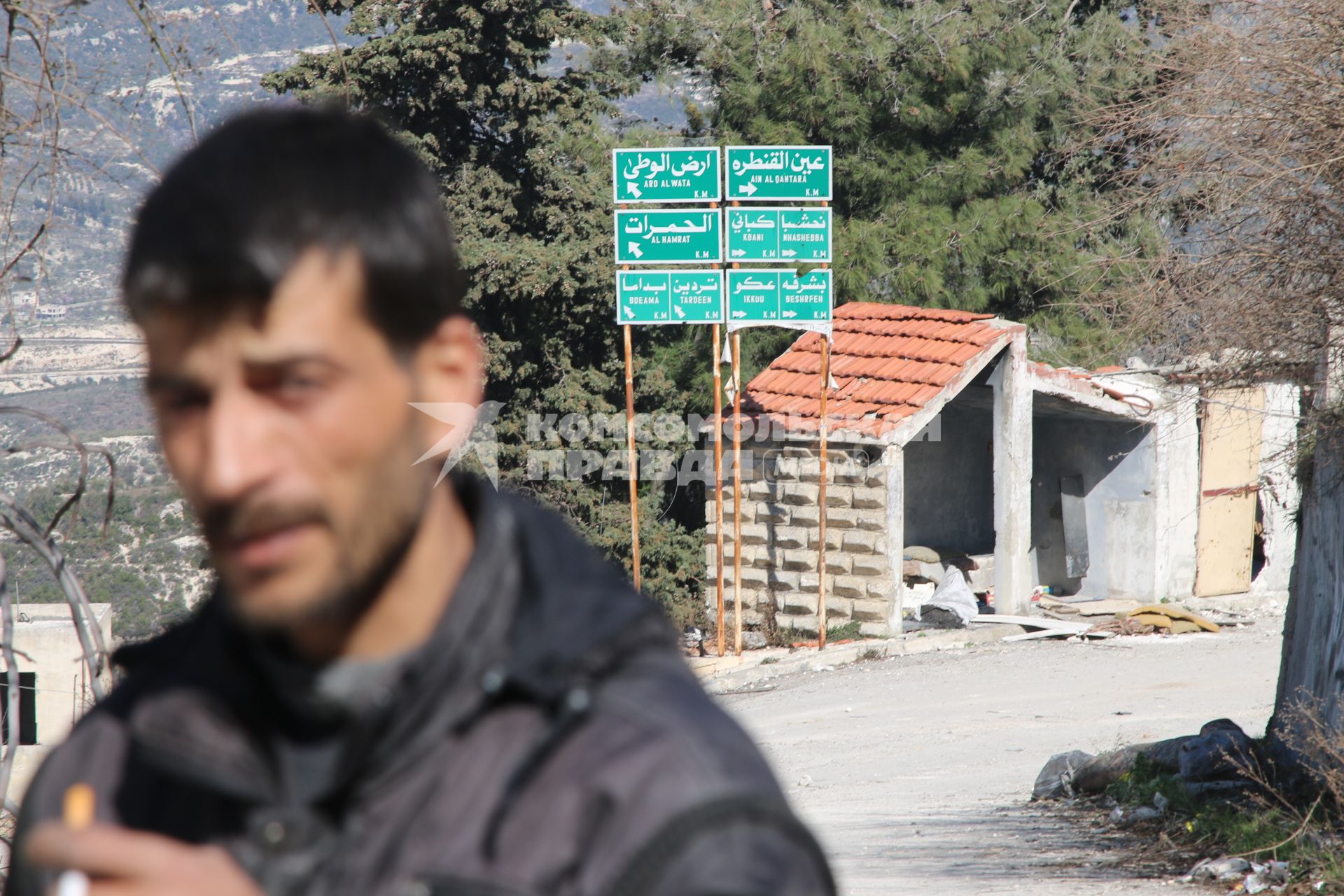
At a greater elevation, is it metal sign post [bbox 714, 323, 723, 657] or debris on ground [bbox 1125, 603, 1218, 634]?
metal sign post [bbox 714, 323, 723, 657]

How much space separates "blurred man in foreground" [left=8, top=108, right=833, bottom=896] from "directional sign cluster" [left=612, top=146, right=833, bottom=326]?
12500 millimetres

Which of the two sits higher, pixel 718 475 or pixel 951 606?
pixel 718 475

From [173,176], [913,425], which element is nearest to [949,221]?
[913,425]

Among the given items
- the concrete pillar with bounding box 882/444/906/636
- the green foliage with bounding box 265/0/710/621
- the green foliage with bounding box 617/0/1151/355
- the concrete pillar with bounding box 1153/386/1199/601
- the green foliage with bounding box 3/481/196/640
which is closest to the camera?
the green foliage with bounding box 3/481/196/640

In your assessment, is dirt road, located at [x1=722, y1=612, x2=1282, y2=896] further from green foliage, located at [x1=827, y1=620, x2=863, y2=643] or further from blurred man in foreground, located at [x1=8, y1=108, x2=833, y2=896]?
blurred man in foreground, located at [x1=8, y1=108, x2=833, y2=896]

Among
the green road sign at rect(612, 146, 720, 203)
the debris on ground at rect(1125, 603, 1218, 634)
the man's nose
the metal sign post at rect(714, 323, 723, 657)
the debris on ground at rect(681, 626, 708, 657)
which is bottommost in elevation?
the debris on ground at rect(681, 626, 708, 657)

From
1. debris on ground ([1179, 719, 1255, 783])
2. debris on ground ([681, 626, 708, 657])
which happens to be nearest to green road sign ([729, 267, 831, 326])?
→ debris on ground ([681, 626, 708, 657])

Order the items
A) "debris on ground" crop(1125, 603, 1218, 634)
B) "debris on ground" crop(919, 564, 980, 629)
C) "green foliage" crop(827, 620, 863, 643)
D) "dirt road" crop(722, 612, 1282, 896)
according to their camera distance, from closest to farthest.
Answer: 1. "dirt road" crop(722, 612, 1282, 896)
2. "green foliage" crop(827, 620, 863, 643)
3. "debris on ground" crop(1125, 603, 1218, 634)
4. "debris on ground" crop(919, 564, 980, 629)

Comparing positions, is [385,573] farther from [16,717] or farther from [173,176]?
[16,717]

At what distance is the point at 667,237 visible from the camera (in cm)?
1376

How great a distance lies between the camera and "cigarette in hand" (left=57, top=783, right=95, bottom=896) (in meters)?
1.01

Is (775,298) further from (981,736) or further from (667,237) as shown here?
(981,736)

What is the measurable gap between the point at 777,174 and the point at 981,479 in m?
6.29

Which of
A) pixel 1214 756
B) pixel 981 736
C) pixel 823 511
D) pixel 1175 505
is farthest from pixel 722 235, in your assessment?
pixel 1214 756
